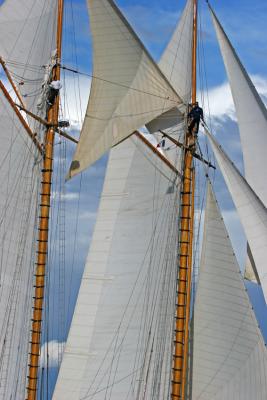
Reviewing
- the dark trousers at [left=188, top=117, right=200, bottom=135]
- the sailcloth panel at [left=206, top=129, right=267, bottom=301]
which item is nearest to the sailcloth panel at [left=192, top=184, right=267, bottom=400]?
the sailcloth panel at [left=206, top=129, right=267, bottom=301]

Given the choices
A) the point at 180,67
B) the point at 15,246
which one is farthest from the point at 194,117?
the point at 15,246

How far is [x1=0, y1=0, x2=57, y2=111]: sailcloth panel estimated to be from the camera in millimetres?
49312

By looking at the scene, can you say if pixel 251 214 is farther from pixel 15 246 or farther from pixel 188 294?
pixel 15 246

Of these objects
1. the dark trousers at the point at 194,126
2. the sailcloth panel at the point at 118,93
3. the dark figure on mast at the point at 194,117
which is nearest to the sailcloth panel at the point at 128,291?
the dark trousers at the point at 194,126

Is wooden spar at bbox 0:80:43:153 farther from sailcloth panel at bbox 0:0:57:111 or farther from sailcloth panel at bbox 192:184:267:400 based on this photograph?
sailcloth panel at bbox 192:184:267:400

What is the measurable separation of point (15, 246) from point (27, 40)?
9749mm

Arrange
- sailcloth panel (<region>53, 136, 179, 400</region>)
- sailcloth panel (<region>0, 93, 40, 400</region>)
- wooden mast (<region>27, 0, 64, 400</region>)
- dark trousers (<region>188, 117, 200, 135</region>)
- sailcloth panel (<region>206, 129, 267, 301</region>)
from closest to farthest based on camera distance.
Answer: sailcloth panel (<region>206, 129, 267, 301</region>), wooden mast (<region>27, 0, 64, 400</region>), sailcloth panel (<region>53, 136, 179, 400</region>), sailcloth panel (<region>0, 93, 40, 400</region>), dark trousers (<region>188, 117, 200, 135</region>)

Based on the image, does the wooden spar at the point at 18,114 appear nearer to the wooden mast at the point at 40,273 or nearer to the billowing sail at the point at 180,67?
the wooden mast at the point at 40,273

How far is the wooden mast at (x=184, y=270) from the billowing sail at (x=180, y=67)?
1.17 feet

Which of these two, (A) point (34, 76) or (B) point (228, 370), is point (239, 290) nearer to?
(B) point (228, 370)

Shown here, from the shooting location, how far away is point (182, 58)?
4881 cm

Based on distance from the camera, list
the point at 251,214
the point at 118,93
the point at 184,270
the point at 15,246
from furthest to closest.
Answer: the point at 15,246 → the point at 118,93 → the point at 184,270 → the point at 251,214

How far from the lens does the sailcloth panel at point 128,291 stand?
46219 mm

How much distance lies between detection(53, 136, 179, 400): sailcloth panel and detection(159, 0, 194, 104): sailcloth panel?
338 cm
